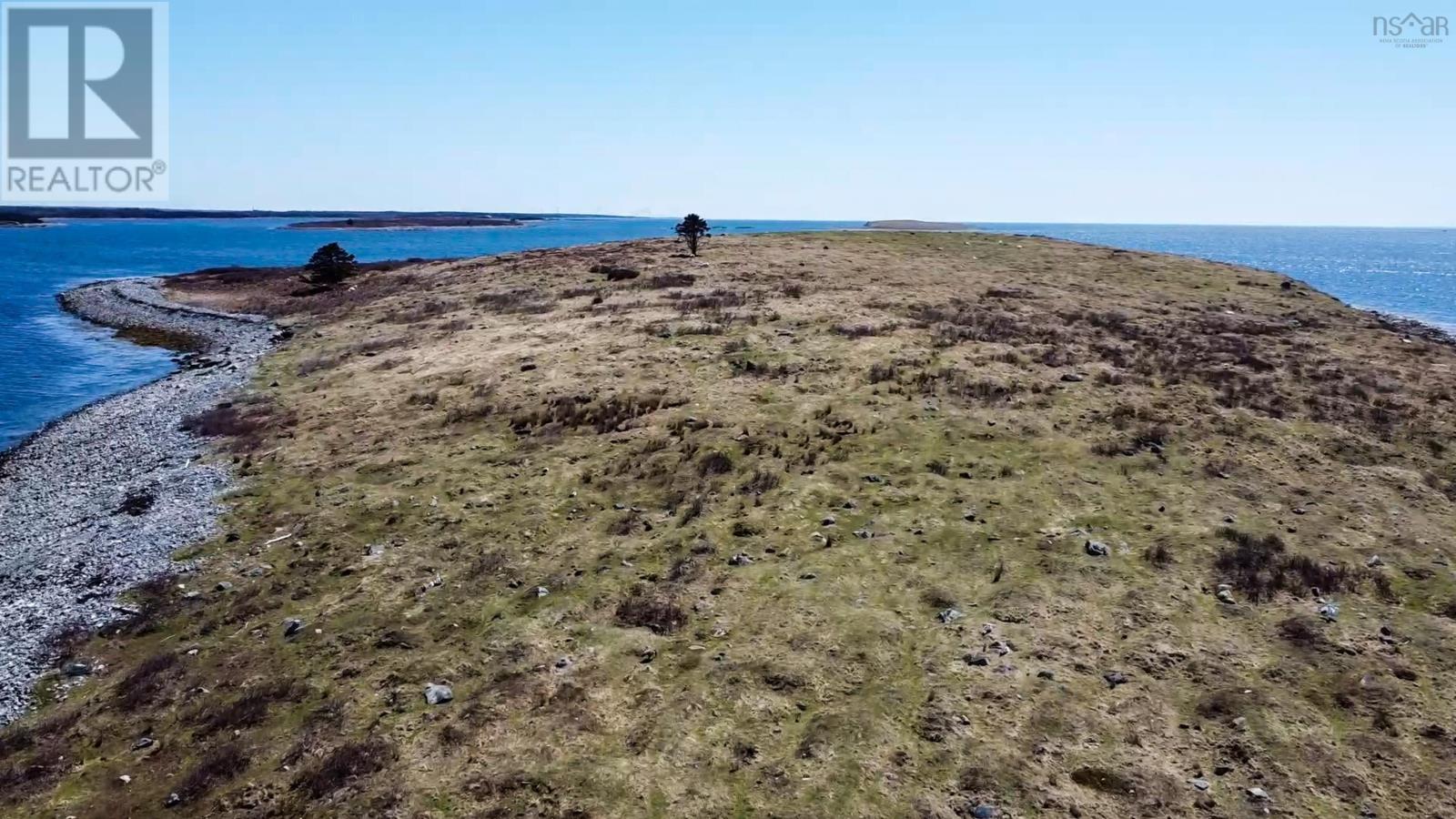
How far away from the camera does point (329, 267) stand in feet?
259

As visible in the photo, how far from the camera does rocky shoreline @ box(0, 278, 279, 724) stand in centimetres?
1689

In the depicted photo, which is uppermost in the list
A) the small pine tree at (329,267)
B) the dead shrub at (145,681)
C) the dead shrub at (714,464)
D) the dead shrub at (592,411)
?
the small pine tree at (329,267)

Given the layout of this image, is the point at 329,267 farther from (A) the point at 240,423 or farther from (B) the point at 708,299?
(A) the point at 240,423

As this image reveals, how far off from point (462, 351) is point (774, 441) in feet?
68.8

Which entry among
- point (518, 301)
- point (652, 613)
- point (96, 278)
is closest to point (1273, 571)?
point (652, 613)

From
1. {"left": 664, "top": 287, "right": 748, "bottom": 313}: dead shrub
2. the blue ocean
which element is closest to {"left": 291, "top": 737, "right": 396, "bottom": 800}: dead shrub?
the blue ocean

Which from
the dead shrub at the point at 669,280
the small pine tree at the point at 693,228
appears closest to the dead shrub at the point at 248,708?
the dead shrub at the point at 669,280

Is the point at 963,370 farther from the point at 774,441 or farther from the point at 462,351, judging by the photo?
the point at 462,351

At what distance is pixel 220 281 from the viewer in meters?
86.6

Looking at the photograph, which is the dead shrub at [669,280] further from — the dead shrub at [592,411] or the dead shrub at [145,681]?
the dead shrub at [145,681]

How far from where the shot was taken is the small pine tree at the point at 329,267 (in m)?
78.2

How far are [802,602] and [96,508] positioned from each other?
22.9 meters

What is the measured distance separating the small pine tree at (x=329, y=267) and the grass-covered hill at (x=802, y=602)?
164ft

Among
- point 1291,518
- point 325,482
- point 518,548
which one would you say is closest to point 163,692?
point 518,548
